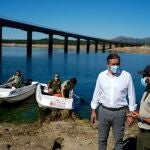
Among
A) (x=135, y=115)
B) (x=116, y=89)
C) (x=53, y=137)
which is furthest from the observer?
(x=53, y=137)

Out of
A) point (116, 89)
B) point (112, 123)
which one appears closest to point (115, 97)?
point (116, 89)

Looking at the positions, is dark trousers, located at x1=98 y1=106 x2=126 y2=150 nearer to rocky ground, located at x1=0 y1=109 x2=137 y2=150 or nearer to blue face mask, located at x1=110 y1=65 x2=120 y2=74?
blue face mask, located at x1=110 y1=65 x2=120 y2=74

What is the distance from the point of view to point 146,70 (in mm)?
6910

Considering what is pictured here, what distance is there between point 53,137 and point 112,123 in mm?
3924

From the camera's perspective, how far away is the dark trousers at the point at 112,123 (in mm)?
7653

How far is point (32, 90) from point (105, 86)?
19.3 metres

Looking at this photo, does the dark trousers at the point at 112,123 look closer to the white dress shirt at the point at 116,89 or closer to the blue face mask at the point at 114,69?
the white dress shirt at the point at 116,89

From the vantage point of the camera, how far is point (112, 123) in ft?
25.4

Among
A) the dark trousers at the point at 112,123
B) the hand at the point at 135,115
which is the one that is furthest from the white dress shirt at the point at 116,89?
the hand at the point at 135,115

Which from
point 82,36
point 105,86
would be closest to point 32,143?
point 105,86

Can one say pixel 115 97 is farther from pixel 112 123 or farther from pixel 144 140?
pixel 144 140

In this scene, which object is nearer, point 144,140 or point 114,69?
point 144,140

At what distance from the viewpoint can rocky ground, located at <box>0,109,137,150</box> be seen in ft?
32.7

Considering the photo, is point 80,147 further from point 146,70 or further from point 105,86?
point 146,70
